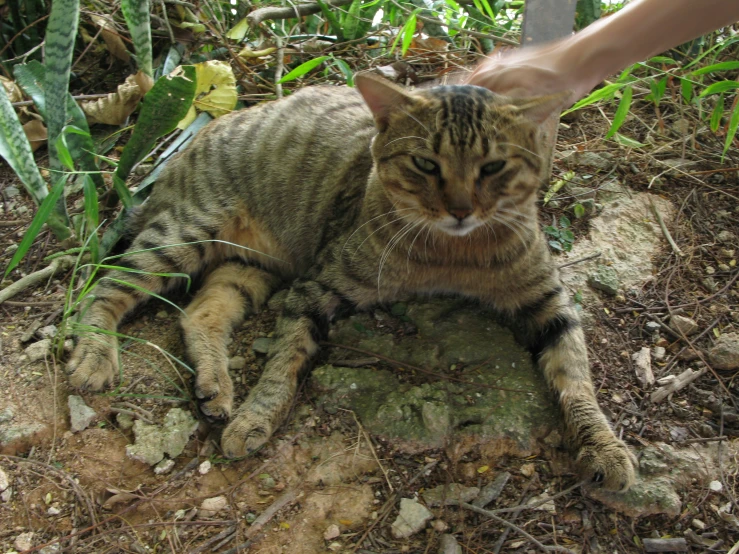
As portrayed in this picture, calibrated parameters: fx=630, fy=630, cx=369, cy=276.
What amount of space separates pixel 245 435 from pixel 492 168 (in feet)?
4.29

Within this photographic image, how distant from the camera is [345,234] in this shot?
2.77m

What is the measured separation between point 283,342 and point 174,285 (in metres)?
0.77

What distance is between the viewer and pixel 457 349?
2.60 meters

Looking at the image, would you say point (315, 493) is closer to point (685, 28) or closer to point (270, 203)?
point (270, 203)

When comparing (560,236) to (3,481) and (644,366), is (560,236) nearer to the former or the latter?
(644,366)

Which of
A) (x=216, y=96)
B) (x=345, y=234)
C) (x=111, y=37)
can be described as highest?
(x=111, y=37)

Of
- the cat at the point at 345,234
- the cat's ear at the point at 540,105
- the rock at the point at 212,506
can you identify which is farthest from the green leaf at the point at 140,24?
the rock at the point at 212,506

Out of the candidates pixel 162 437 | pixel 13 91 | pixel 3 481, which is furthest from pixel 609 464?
pixel 13 91

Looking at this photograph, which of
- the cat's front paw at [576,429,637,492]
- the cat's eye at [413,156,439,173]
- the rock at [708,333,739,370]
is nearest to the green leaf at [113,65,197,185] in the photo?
the cat's eye at [413,156,439,173]

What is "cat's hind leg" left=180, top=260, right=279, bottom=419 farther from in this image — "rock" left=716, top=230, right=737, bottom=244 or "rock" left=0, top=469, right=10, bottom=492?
"rock" left=716, top=230, right=737, bottom=244

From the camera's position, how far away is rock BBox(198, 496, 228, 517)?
2104mm

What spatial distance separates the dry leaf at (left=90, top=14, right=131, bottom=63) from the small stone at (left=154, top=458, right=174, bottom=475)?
111 inches

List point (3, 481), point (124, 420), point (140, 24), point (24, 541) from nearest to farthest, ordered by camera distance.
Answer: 1. point (24, 541)
2. point (3, 481)
3. point (124, 420)
4. point (140, 24)

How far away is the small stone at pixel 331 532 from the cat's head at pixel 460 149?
1.09 metres
